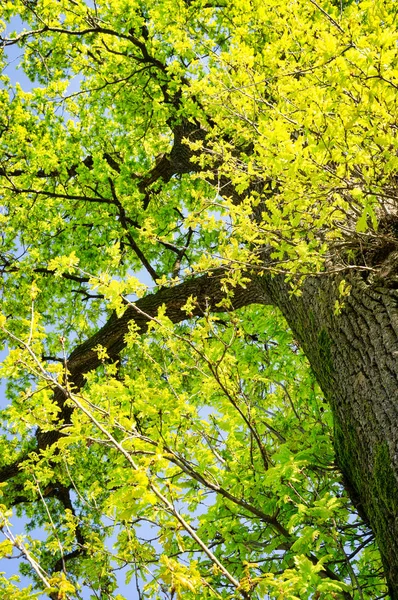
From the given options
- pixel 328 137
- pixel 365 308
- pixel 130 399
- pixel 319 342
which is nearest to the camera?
pixel 328 137

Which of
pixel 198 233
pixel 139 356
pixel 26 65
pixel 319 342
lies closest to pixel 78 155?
pixel 26 65

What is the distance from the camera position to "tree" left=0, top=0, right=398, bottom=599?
2.35 m

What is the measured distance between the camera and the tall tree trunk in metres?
2.66

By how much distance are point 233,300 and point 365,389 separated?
3.44 m

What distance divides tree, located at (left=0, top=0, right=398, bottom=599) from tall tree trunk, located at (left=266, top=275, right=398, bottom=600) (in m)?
→ 0.01

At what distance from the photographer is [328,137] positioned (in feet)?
7.57

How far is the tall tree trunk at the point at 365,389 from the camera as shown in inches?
105

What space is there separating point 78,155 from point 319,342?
20.5ft

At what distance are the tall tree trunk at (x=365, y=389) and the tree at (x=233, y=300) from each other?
1 cm

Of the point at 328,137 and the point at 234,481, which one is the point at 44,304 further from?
the point at 328,137

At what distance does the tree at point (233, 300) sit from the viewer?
2.35 meters

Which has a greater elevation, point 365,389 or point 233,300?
point 233,300

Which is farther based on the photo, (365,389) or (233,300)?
(233,300)

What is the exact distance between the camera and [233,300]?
21.0 ft
